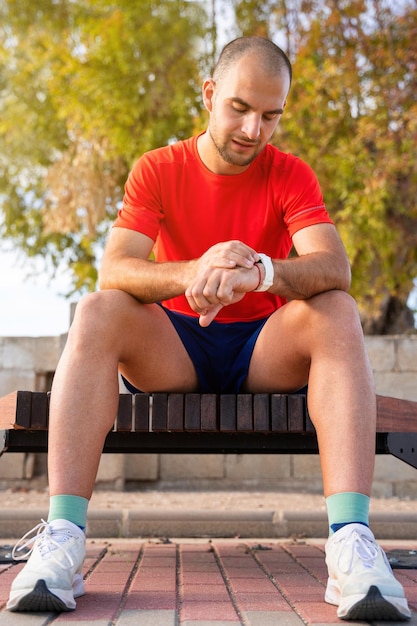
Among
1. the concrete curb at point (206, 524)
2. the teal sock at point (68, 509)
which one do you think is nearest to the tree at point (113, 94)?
the concrete curb at point (206, 524)

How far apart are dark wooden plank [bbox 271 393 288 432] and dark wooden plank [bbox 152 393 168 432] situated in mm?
331

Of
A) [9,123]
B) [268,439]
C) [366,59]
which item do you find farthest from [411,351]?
[9,123]

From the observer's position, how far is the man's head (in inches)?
107

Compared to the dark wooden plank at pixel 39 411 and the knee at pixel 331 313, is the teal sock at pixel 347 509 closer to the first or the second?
the knee at pixel 331 313

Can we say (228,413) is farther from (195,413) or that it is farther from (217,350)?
(217,350)

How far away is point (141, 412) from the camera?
2.55 meters

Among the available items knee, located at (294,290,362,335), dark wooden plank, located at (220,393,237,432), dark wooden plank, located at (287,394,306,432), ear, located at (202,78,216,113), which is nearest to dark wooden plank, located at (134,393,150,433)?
dark wooden plank, located at (220,393,237,432)

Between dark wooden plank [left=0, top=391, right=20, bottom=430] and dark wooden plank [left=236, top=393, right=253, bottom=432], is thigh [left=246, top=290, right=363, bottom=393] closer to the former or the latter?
dark wooden plank [left=236, top=393, right=253, bottom=432]

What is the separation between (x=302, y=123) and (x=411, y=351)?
4.84 m

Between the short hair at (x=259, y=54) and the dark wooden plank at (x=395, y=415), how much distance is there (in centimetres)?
115

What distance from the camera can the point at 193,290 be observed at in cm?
235

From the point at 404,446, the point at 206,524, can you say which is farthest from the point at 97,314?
the point at 206,524

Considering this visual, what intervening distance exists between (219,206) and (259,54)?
530 millimetres

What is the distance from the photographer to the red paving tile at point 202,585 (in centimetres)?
204
